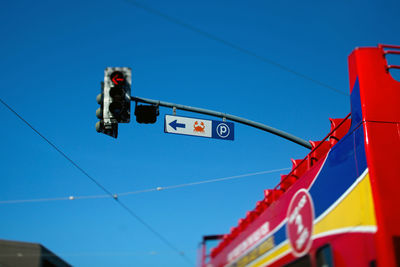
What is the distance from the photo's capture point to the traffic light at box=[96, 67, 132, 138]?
30.2ft

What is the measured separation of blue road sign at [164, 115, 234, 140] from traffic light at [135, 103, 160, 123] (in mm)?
286

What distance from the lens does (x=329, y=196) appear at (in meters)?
6.04

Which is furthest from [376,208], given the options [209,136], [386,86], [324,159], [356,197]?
[209,136]

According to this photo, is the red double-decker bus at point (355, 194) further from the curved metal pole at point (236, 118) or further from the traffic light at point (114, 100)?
the traffic light at point (114, 100)

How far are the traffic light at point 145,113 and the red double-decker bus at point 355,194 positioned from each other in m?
3.38

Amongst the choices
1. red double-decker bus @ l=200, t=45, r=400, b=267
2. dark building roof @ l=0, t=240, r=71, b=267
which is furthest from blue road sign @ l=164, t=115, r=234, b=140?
dark building roof @ l=0, t=240, r=71, b=267

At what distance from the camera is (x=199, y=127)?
396 inches

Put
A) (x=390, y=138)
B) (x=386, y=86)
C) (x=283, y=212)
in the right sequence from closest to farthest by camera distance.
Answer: (x=390, y=138) < (x=386, y=86) < (x=283, y=212)

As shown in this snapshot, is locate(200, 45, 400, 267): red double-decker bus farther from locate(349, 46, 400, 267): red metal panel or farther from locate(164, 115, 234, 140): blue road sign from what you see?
locate(164, 115, 234, 140): blue road sign

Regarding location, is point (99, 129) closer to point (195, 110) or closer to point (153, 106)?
point (153, 106)

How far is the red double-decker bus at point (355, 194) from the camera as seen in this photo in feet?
17.1

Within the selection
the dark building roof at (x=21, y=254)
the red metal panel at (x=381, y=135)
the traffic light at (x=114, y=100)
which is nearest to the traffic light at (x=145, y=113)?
the traffic light at (x=114, y=100)

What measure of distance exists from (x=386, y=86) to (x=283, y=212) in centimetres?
251

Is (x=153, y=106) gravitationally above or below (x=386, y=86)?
above
